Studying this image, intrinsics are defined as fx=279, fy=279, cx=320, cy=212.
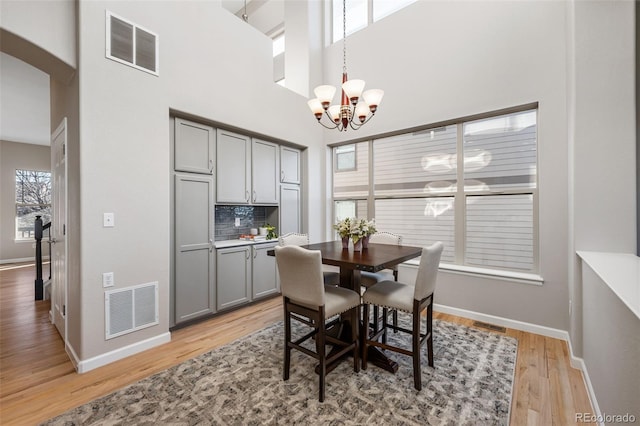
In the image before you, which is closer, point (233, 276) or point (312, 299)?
point (312, 299)

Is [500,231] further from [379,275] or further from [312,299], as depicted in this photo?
[312,299]

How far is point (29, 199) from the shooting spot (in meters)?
7.16

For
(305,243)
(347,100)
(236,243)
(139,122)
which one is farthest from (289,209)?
(139,122)

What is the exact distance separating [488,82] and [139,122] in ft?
12.0

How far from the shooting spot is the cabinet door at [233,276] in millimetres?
3346

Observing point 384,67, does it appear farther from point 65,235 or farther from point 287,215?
point 65,235

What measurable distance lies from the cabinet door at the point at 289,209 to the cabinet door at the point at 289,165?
0.12 m

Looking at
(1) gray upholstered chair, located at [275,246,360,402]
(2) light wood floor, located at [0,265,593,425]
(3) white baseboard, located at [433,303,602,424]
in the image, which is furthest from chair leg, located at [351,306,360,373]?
(3) white baseboard, located at [433,303,602,424]

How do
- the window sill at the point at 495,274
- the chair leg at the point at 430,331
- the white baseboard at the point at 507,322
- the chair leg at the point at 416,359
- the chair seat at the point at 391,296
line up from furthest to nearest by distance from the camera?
1. the window sill at the point at 495,274
2. the white baseboard at the point at 507,322
3. the chair leg at the point at 430,331
4. the chair seat at the point at 391,296
5. the chair leg at the point at 416,359

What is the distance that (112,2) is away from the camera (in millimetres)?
2393

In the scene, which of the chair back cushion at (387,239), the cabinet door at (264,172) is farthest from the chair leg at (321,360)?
the cabinet door at (264,172)

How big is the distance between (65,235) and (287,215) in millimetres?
2514

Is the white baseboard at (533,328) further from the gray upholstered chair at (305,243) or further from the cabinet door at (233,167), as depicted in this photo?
the cabinet door at (233,167)

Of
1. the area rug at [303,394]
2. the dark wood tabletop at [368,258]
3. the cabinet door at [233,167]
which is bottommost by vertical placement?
the area rug at [303,394]
